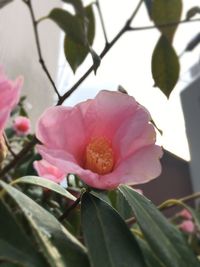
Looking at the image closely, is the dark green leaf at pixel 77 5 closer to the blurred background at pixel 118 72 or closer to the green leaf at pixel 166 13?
the green leaf at pixel 166 13

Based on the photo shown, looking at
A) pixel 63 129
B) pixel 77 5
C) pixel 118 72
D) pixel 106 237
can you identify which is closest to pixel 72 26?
pixel 77 5

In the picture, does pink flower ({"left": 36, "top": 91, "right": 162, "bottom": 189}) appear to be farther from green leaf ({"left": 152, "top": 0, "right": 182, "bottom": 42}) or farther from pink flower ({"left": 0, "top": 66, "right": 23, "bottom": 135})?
green leaf ({"left": 152, "top": 0, "right": 182, "bottom": 42})

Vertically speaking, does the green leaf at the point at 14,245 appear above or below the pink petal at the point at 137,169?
above

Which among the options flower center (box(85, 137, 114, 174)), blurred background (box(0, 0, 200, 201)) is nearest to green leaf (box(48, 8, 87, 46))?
flower center (box(85, 137, 114, 174))

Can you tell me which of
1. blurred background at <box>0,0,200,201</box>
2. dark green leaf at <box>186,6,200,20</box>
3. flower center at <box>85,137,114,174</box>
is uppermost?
dark green leaf at <box>186,6,200,20</box>

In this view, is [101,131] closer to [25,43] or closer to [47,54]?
[25,43]

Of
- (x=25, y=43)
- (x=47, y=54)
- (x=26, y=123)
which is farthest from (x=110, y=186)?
(x=47, y=54)

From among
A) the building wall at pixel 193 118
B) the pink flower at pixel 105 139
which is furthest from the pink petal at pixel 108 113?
the building wall at pixel 193 118
